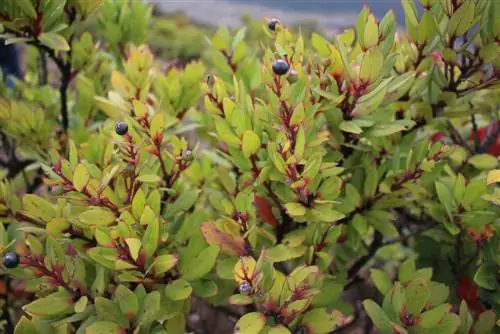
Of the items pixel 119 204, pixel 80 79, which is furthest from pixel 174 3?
pixel 119 204

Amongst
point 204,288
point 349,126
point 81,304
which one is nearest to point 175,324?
point 204,288

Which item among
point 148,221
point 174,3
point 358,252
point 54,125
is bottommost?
point 174,3

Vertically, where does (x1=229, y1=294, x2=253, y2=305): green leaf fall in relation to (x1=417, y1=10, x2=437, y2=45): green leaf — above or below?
below

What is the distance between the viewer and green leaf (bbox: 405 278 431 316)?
3.55 feet

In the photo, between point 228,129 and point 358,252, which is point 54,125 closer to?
point 228,129

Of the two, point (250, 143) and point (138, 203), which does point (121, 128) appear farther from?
point (250, 143)

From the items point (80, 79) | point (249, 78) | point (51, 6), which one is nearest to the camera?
point (51, 6)

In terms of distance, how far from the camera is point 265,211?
4.04ft

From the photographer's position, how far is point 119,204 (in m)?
1.13

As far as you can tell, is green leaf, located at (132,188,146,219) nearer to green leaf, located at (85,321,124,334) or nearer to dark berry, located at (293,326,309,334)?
green leaf, located at (85,321,124,334)

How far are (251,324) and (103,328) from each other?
0.85ft

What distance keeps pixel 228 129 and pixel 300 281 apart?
1.07ft

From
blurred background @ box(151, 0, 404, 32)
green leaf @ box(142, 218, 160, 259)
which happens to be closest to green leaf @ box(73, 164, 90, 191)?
green leaf @ box(142, 218, 160, 259)

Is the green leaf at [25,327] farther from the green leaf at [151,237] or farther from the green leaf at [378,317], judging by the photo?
the green leaf at [378,317]
